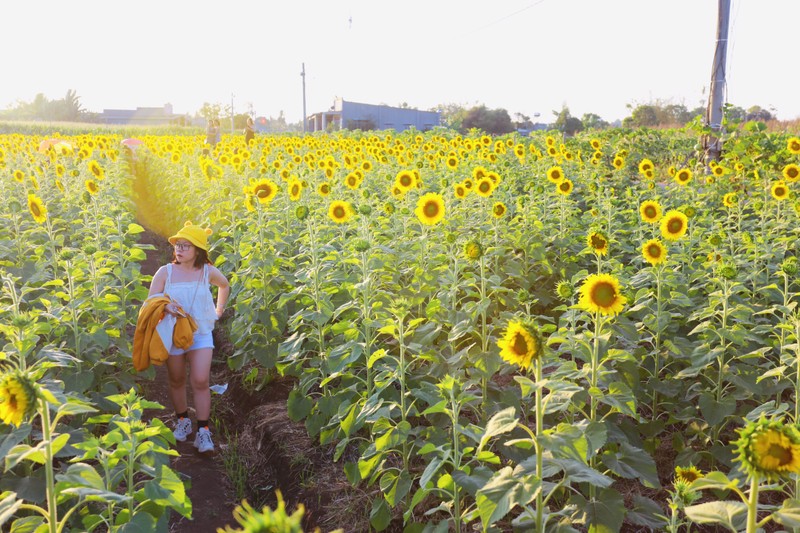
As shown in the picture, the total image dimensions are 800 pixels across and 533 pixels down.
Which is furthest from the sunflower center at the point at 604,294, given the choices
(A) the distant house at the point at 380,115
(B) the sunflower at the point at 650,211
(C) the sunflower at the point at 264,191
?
(A) the distant house at the point at 380,115

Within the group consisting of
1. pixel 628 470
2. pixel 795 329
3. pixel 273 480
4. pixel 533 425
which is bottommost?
pixel 273 480

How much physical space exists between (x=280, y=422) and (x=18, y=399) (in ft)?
10.4

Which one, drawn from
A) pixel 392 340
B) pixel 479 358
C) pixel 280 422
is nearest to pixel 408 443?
pixel 479 358

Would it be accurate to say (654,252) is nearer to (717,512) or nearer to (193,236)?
(717,512)

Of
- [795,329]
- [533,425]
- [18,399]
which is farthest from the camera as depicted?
[533,425]

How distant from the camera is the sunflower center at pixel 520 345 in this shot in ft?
8.06

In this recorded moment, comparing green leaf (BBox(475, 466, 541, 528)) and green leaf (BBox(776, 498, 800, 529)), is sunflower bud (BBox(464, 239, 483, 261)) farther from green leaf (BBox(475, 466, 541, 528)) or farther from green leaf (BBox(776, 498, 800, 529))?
green leaf (BBox(776, 498, 800, 529))

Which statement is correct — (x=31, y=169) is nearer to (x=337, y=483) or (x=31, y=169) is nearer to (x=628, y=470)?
(x=337, y=483)

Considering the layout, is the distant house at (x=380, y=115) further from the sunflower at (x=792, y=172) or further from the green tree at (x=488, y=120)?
the sunflower at (x=792, y=172)

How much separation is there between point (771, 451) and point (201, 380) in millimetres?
4178

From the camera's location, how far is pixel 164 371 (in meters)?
6.60

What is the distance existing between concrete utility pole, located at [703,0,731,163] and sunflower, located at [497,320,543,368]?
8887mm

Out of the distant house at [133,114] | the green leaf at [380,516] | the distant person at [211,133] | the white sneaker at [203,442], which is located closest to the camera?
the green leaf at [380,516]

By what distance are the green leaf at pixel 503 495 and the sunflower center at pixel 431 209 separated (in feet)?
10.4
